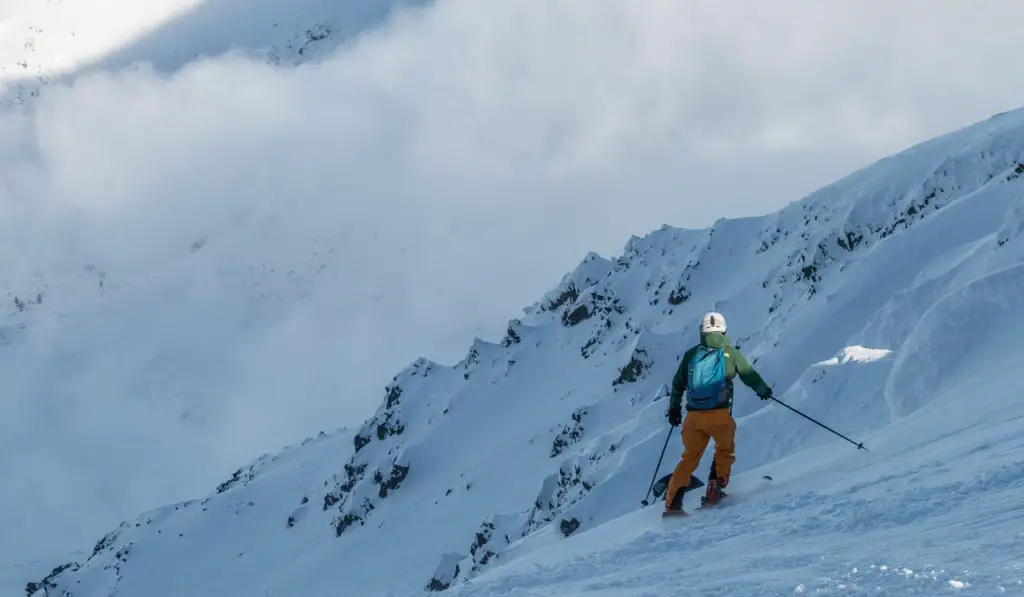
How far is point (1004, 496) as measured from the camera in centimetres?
866

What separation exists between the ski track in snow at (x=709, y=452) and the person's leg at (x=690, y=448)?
49 centimetres

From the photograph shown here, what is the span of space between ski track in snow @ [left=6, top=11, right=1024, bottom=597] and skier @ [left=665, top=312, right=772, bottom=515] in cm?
67

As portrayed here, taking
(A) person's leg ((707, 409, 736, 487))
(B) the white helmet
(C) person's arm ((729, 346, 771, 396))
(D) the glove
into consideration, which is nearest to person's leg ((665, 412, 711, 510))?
(A) person's leg ((707, 409, 736, 487))

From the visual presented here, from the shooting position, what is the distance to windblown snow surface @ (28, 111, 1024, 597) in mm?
9242

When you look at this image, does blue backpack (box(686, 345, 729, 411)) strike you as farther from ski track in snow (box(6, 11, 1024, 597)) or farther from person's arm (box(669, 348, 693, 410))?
ski track in snow (box(6, 11, 1024, 597))

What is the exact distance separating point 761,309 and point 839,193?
18.6 ft

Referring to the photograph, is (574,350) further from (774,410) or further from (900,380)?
(900,380)

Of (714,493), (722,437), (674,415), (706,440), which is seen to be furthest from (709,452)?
(722,437)

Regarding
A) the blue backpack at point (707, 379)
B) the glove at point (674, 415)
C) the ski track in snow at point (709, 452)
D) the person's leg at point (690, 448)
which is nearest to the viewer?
the ski track in snow at point (709, 452)

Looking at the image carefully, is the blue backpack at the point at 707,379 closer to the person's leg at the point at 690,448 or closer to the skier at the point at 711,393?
the skier at the point at 711,393

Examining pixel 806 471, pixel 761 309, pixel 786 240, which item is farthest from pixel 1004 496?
pixel 786 240

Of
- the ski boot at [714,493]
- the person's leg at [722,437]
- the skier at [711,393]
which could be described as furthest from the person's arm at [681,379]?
the ski boot at [714,493]

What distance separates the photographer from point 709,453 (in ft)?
78.9

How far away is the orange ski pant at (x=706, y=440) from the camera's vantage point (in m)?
11.4
